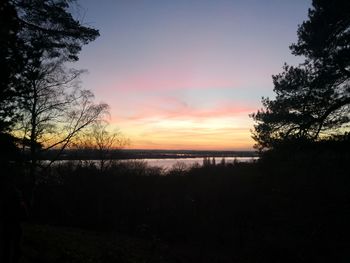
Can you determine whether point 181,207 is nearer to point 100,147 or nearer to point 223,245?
point 223,245

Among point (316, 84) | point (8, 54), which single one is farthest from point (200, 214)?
point (8, 54)

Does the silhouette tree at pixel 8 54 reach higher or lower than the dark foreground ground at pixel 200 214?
higher

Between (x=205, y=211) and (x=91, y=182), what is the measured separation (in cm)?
1253

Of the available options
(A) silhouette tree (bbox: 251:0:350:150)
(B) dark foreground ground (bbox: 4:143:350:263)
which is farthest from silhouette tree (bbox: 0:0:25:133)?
(A) silhouette tree (bbox: 251:0:350:150)

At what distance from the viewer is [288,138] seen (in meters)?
14.1

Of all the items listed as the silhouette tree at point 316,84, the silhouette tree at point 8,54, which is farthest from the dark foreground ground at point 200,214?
the silhouette tree at point 8,54

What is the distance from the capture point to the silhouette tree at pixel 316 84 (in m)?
12.7

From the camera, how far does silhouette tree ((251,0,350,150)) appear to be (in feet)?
41.8

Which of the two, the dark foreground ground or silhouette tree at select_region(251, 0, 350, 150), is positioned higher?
silhouette tree at select_region(251, 0, 350, 150)

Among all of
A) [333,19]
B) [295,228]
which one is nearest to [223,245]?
[295,228]

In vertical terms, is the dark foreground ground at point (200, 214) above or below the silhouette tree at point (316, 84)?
below

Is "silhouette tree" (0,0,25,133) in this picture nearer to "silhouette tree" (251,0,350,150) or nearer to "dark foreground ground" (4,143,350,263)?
"dark foreground ground" (4,143,350,263)

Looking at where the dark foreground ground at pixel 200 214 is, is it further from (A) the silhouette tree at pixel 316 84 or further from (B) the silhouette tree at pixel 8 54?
Result: (B) the silhouette tree at pixel 8 54

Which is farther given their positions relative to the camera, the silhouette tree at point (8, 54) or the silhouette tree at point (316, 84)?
the silhouette tree at point (316, 84)
